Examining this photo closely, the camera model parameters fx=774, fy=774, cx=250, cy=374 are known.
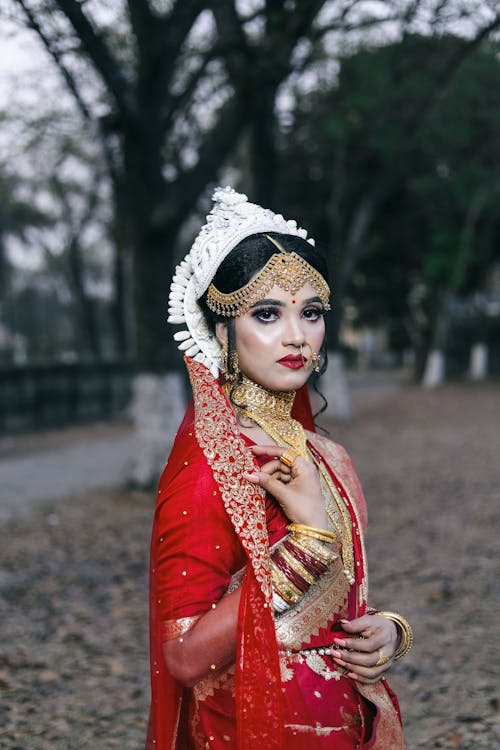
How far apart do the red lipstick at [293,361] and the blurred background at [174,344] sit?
55 cm

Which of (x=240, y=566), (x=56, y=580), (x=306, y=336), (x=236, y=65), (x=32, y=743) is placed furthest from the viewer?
(x=236, y=65)

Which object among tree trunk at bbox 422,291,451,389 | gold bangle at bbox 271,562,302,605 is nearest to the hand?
gold bangle at bbox 271,562,302,605

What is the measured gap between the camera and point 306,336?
6.32 feet

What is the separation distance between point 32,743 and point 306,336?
114 inches

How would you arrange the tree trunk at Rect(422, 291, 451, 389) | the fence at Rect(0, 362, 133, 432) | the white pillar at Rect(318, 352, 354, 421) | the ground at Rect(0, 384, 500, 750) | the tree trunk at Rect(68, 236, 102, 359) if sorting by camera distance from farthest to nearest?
1. the tree trunk at Rect(422, 291, 451, 389)
2. the tree trunk at Rect(68, 236, 102, 359)
3. the fence at Rect(0, 362, 133, 432)
4. the white pillar at Rect(318, 352, 354, 421)
5. the ground at Rect(0, 384, 500, 750)

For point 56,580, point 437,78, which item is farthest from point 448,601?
point 437,78

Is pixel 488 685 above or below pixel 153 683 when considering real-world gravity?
below

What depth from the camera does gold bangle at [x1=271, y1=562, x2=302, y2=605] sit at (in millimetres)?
1731

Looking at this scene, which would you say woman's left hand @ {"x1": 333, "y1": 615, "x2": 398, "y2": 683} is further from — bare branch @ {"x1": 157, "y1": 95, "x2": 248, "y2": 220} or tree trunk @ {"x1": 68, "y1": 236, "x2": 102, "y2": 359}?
tree trunk @ {"x1": 68, "y1": 236, "x2": 102, "y2": 359}

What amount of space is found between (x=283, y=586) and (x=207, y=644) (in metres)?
0.21

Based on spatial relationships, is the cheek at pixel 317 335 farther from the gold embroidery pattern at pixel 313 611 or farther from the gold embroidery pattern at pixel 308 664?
the gold embroidery pattern at pixel 308 664

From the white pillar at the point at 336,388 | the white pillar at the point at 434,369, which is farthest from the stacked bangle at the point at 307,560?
the white pillar at the point at 434,369

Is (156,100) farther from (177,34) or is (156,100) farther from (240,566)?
(240,566)

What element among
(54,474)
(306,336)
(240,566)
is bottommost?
(54,474)
